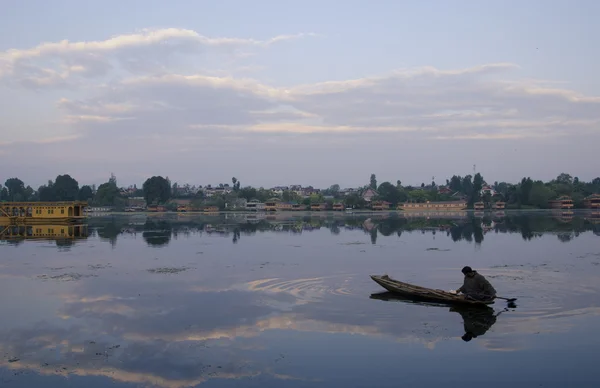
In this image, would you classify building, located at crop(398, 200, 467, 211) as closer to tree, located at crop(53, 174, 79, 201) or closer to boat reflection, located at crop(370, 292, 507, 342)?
tree, located at crop(53, 174, 79, 201)

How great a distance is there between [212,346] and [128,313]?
5124 millimetres

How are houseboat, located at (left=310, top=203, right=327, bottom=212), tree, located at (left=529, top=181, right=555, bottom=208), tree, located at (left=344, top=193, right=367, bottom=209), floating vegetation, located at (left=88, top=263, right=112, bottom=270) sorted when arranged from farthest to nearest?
tree, located at (left=344, top=193, right=367, bottom=209)
houseboat, located at (left=310, top=203, right=327, bottom=212)
tree, located at (left=529, top=181, right=555, bottom=208)
floating vegetation, located at (left=88, top=263, right=112, bottom=270)

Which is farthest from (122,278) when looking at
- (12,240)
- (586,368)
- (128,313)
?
(12,240)

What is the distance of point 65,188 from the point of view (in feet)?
510

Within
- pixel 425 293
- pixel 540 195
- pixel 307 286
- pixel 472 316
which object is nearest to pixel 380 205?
pixel 540 195

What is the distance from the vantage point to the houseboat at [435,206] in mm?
152125

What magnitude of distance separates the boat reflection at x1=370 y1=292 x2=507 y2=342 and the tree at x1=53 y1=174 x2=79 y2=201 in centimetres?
15022

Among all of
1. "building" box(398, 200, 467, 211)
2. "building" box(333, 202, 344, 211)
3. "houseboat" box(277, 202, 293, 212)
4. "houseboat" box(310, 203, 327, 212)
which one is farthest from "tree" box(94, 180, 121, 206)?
"building" box(398, 200, 467, 211)

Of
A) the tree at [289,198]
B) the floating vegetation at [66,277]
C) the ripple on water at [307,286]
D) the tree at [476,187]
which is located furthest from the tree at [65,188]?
the ripple on water at [307,286]

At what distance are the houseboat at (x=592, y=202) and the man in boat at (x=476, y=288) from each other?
132222 millimetres

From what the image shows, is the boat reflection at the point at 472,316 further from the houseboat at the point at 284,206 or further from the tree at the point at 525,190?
the houseboat at the point at 284,206

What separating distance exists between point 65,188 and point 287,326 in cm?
15345

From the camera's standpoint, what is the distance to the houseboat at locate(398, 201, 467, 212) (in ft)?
499

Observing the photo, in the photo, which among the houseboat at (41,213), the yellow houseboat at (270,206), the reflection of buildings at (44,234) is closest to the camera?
the reflection of buildings at (44,234)
